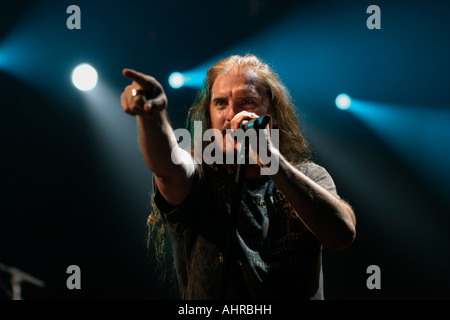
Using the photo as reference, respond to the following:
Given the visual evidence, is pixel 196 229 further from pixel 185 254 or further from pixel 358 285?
pixel 358 285

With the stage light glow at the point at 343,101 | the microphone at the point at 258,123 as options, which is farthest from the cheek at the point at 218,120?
the stage light glow at the point at 343,101

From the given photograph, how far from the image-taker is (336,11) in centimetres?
355

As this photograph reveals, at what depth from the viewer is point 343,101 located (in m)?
3.89

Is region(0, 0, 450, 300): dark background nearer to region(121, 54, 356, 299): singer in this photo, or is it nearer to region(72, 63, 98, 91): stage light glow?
region(72, 63, 98, 91): stage light glow

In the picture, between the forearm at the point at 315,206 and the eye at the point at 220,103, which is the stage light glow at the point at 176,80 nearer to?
the eye at the point at 220,103

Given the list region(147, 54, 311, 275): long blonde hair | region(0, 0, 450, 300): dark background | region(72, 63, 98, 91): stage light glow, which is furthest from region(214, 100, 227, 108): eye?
region(72, 63, 98, 91): stage light glow

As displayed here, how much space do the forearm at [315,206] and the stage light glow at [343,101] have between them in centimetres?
286

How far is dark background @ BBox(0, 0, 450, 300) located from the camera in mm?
3412

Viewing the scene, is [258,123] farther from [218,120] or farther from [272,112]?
[272,112]

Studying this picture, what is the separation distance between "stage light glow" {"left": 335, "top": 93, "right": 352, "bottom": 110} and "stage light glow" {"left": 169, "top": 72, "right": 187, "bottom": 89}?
173 cm

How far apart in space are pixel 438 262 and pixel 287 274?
3.51 meters

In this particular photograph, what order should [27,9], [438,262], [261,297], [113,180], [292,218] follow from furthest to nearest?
[438,262]
[113,180]
[27,9]
[292,218]
[261,297]

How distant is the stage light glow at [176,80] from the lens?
3619 mm

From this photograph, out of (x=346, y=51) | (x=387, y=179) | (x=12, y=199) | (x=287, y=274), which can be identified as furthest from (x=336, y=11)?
(x=12, y=199)
